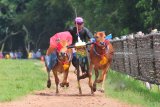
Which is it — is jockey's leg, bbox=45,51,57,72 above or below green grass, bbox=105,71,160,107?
above

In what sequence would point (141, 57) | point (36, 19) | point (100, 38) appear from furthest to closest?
point (36, 19)
point (141, 57)
point (100, 38)

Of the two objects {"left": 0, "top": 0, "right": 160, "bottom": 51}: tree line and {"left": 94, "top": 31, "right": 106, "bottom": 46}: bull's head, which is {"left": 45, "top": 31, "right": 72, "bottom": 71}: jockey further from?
{"left": 0, "top": 0, "right": 160, "bottom": 51}: tree line

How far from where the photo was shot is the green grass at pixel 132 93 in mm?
13250

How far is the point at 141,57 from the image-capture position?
17.8 meters

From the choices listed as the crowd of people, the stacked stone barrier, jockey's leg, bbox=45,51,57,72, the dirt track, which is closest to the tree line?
the crowd of people

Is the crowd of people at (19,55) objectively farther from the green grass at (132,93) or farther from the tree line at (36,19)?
A: the green grass at (132,93)

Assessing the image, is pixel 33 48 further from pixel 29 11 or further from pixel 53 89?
pixel 53 89

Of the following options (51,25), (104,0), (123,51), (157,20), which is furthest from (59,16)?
(123,51)

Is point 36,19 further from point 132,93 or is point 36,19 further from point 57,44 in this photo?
point 132,93

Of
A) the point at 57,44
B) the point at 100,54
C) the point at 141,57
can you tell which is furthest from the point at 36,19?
the point at 100,54

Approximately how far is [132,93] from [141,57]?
2.74m

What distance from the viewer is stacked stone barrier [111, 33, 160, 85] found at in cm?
1535

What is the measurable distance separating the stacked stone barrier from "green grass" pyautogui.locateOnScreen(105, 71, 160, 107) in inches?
11.6

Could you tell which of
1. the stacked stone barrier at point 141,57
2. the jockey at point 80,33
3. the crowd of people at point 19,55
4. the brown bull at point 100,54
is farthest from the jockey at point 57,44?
the crowd of people at point 19,55
